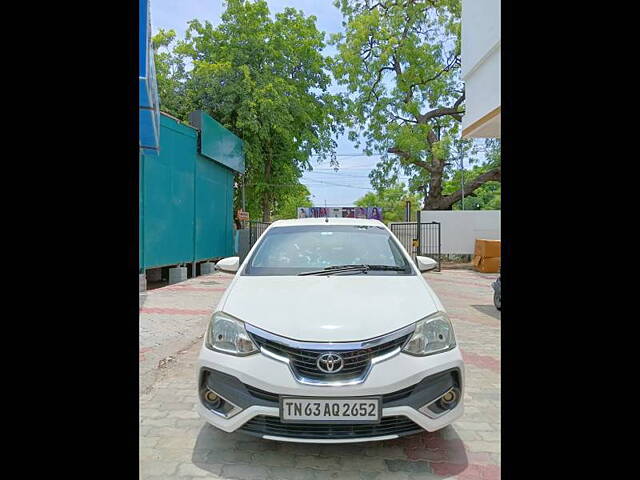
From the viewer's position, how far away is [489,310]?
8.33 m

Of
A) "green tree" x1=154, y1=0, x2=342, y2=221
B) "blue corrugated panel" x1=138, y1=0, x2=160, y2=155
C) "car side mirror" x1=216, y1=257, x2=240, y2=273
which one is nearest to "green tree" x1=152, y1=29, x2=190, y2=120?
"green tree" x1=154, y1=0, x2=342, y2=221

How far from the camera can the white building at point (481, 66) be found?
24.9 feet

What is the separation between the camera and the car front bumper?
2.40 m

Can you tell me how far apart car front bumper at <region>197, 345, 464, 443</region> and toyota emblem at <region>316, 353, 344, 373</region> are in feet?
0.31

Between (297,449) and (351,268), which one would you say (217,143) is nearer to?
(351,268)

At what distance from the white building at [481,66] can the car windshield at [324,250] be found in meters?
5.00

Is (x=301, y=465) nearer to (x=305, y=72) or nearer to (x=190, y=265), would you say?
(x=190, y=265)

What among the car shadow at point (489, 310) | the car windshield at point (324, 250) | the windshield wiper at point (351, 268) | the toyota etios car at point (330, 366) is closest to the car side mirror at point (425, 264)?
the car windshield at point (324, 250)

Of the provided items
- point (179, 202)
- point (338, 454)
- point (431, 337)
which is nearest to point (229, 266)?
point (338, 454)

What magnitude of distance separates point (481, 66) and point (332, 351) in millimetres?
7926
